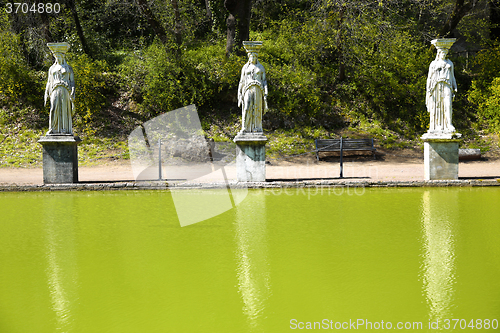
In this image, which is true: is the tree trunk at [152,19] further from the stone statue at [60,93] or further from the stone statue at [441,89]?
the stone statue at [441,89]

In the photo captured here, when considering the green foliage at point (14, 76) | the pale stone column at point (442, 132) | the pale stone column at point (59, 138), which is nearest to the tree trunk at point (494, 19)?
the pale stone column at point (442, 132)

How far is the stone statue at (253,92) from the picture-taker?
10.7m

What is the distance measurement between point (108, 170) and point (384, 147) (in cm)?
1053

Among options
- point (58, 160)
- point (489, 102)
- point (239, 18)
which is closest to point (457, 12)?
point (489, 102)

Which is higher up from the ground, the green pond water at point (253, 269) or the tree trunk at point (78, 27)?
the tree trunk at point (78, 27)

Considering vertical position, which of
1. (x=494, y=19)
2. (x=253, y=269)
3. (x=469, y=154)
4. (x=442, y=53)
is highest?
(x=494, y=19)

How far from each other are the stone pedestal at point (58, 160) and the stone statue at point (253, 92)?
13.9ft

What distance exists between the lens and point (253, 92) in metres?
10.8

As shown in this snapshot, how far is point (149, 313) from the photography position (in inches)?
146

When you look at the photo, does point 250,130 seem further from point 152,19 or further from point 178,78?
point 152,19

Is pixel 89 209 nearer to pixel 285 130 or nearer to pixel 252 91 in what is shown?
pixel 252 91

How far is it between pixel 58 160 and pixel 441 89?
940 cm

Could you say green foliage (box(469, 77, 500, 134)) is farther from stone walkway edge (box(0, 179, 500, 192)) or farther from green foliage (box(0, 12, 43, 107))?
green foliage (box(0, 12, 43, 107))

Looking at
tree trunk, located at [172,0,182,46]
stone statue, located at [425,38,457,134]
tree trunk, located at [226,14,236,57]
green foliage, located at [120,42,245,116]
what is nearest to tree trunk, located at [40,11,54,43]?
green foliage, located at [120,42,245,116]
